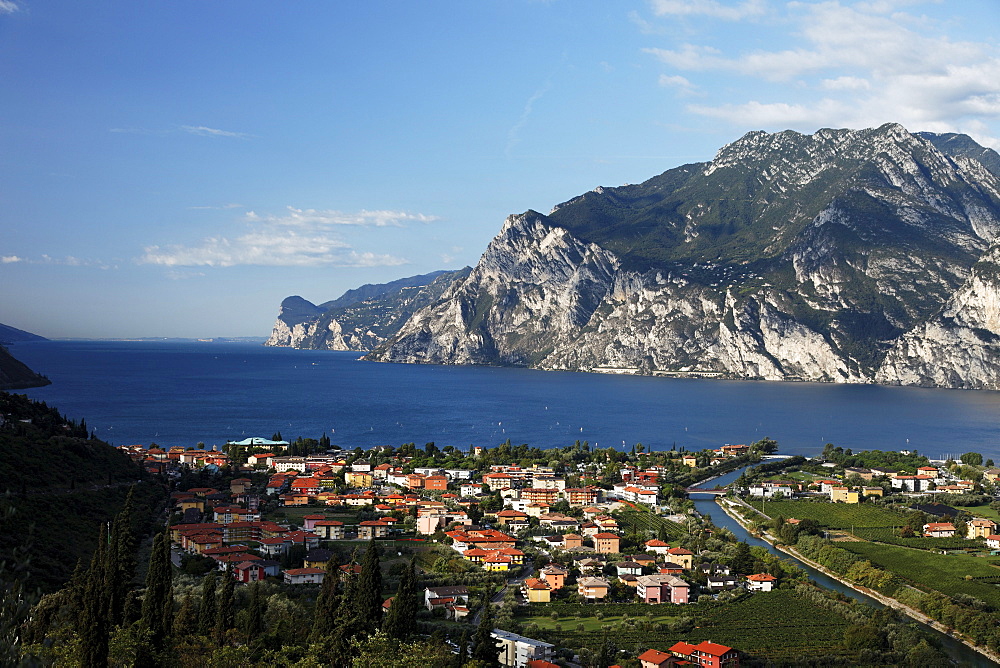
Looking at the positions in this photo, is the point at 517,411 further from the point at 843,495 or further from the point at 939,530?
the point at 939,530

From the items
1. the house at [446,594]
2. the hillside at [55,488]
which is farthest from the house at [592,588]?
the hillside at [55,488]

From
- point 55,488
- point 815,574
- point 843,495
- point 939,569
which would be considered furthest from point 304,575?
point 843,495

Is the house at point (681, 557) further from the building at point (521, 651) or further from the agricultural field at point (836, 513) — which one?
the building at point (521, 651)

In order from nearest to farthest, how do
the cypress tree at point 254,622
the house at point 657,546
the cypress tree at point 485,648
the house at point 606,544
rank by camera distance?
the cypress tree at point 254,622 → the cypress tree at point 485,648 → the house at point 657,546 → the house at point 606,544

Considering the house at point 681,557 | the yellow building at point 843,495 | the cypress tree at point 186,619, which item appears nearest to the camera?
the cypress tree at point 186,619

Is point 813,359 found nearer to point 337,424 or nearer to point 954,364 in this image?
point 954,364

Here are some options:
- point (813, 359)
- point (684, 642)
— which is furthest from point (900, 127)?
point (684, 642)
